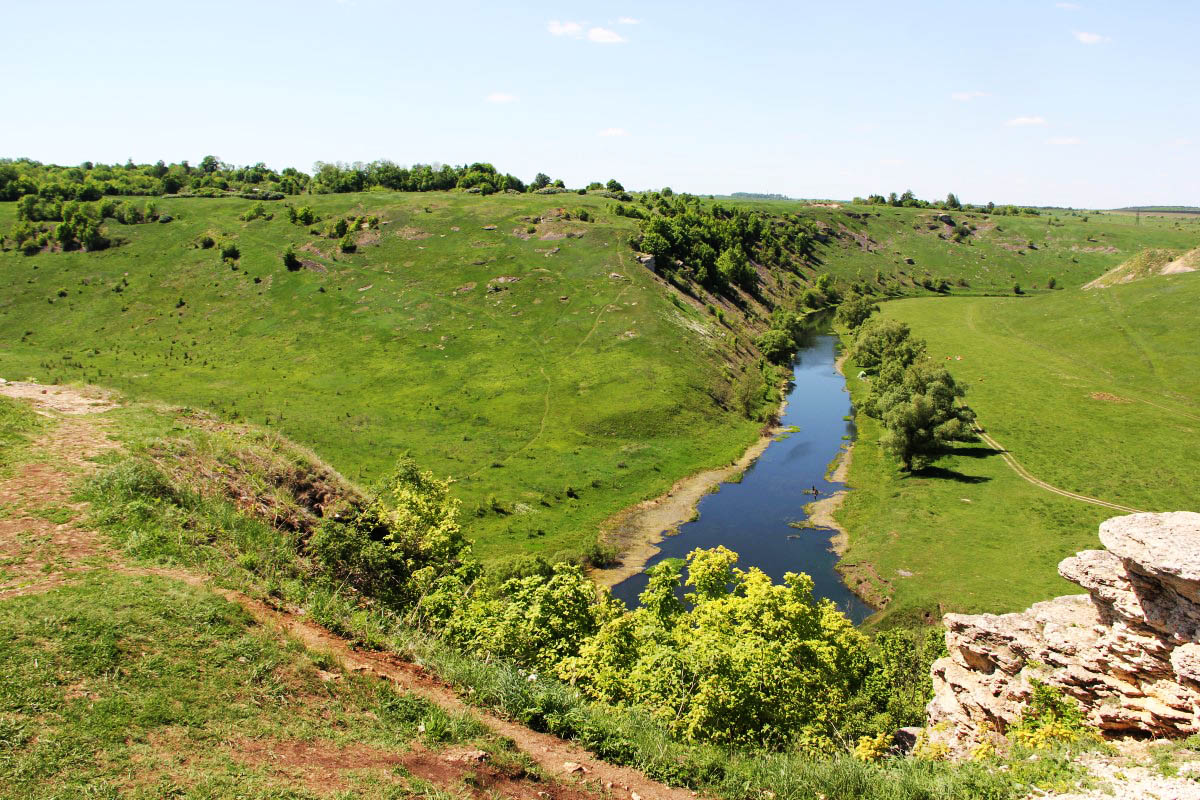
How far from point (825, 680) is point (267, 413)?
81.9 m

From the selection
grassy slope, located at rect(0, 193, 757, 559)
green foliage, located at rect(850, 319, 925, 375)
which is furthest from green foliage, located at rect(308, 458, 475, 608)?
green foliage, located at rect(850, 319, 925, 375)

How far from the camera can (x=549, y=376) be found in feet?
350

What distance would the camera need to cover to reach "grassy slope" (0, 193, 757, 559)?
3243 inches

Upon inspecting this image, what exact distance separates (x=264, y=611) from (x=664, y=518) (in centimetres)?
6049

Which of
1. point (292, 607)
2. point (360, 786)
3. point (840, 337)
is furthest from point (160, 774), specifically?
point (840, 337)

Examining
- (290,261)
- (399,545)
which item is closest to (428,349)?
A: (290,261)

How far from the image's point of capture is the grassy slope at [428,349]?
82375mm

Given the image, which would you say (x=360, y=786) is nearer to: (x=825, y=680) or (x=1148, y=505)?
(x=825, y=680)

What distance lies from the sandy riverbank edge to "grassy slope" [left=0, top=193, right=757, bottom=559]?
227 centimetres

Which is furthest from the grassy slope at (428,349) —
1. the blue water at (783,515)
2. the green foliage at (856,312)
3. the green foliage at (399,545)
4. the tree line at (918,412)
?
the green foliage at (856,312)

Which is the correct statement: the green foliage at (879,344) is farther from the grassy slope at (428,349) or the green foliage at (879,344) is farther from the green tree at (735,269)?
the green tree at (735,269)

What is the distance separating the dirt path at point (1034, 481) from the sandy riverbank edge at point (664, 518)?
67.7 feet

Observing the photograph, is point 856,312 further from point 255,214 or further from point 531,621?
point 531,621

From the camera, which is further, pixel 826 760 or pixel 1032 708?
pixel 1032 708
